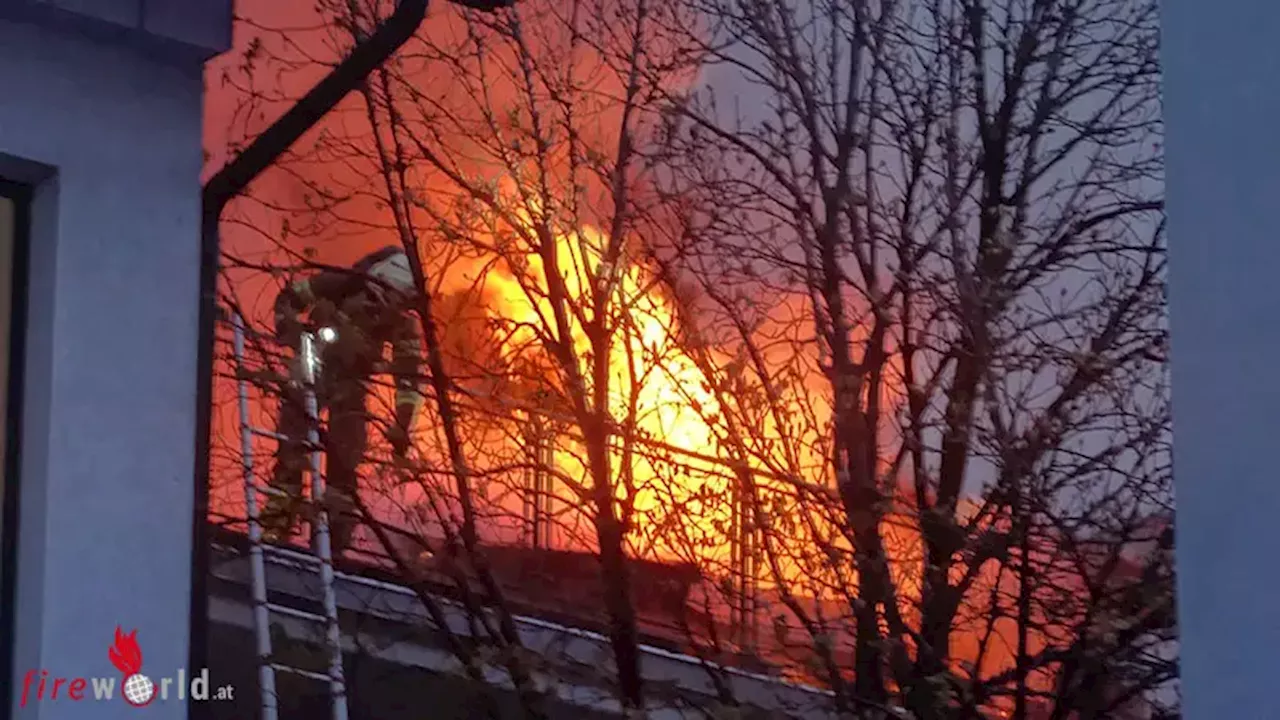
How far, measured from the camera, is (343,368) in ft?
13.8

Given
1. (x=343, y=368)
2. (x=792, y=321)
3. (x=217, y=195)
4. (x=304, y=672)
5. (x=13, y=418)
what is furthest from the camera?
(x=343, y=368)

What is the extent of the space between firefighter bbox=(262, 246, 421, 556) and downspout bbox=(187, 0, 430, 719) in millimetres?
603

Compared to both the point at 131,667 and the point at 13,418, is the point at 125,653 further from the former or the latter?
the point at 13,418

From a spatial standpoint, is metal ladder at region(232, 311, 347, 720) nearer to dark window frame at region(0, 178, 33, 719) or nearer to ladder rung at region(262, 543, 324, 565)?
ladder rung at region(262, 543, 324, 565)

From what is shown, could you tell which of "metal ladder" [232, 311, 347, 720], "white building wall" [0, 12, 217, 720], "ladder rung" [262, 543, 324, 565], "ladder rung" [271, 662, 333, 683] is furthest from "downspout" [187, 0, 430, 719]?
"ladder rung" [262, 543, 324, 565]

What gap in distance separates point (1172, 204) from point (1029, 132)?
1694mm

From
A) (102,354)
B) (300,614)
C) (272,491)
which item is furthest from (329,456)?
(102,354)

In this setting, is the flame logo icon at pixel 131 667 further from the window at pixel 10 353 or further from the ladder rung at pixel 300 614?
the ladder rung at pixel 300 614

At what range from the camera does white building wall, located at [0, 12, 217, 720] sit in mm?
2674

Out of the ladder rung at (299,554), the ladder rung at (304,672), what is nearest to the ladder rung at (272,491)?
the ladder rung at (299,554)

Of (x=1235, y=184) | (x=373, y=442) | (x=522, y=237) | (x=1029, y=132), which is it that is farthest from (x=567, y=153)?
(x=1235, y=184)

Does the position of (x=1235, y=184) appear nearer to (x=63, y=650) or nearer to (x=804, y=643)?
(x=804, y=643)

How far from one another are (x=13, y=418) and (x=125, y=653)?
0.60 meters

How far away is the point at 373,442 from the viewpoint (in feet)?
13.6
